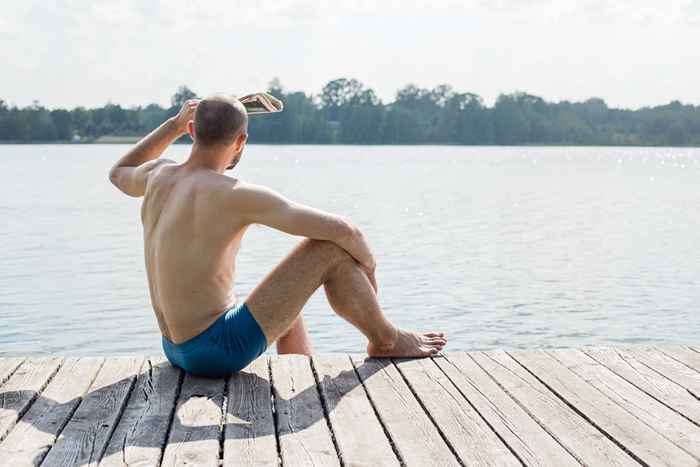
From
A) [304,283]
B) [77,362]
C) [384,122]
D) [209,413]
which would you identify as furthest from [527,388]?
[384,122]

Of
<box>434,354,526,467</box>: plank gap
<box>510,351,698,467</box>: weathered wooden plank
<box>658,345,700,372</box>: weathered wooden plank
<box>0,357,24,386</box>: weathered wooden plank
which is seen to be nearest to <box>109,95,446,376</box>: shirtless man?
<box>434,354,526,467</box>: plank gap

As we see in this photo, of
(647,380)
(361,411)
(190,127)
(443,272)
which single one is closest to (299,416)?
(361,411)

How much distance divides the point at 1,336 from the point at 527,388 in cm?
616

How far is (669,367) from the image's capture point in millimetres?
4391

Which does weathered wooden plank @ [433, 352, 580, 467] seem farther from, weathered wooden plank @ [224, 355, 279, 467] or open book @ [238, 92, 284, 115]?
open book @ [238, 92, 284, 115]

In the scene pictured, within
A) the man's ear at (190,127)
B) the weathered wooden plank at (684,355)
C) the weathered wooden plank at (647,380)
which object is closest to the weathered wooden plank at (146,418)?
the man's ear at (190,127)

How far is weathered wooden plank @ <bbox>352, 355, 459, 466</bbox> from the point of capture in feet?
10.3

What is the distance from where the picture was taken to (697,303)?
11.1m

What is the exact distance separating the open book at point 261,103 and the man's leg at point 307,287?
0.55 meters

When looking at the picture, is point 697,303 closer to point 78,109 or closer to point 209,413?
point 209,413

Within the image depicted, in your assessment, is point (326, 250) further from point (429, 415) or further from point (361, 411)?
point (429, 415)

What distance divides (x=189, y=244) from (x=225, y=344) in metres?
0.44

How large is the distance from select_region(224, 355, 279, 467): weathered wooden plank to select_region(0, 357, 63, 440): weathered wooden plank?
0.74 meters

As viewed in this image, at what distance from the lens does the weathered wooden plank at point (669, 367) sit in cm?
409
